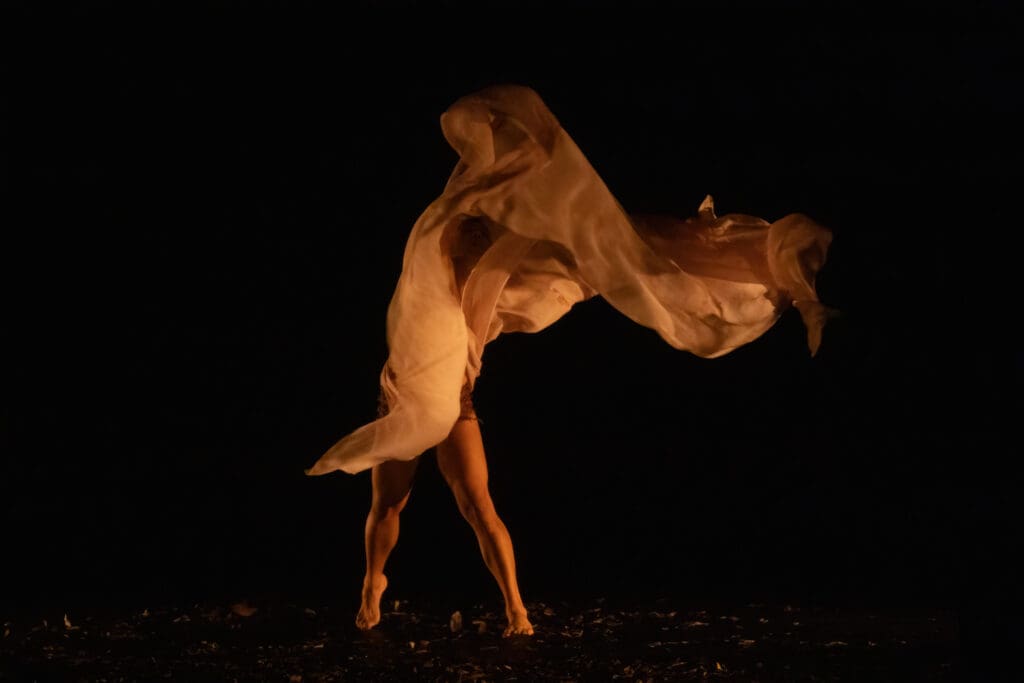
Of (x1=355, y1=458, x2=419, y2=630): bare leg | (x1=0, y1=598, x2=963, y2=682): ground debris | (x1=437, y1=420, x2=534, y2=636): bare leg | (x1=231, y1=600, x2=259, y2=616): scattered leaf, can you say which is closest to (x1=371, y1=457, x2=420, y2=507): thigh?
(x1=355, y1=458, x2=419, y2=630): bare leg

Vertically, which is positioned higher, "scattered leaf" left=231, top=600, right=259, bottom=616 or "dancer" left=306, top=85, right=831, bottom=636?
"dancer" left=306, top=85, right=831, bottom=636

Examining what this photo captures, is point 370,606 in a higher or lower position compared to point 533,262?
lower

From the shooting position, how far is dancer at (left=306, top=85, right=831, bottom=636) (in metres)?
2.78

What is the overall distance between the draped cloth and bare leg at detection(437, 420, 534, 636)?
14cm

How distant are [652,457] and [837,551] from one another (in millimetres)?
636

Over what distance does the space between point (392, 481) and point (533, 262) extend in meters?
0.65

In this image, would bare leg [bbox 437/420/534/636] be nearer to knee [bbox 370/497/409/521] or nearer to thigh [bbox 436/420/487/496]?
thigh [bbox 436/420/487/496]

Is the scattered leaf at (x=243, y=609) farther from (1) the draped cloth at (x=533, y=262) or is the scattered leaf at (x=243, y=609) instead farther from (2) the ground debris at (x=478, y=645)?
(1) the draped cloth at (x=533, y=262)

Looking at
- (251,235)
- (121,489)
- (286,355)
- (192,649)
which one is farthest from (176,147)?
(192,649)

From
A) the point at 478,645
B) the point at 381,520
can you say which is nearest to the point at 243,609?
the point at 381,520

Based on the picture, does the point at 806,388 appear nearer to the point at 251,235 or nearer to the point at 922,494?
the point at 922,494

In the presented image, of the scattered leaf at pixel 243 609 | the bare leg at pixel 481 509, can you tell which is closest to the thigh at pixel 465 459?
the bare leg at pixel 481 509

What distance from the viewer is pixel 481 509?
3168 millimetres

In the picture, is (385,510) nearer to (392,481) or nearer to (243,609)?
(392,481)
